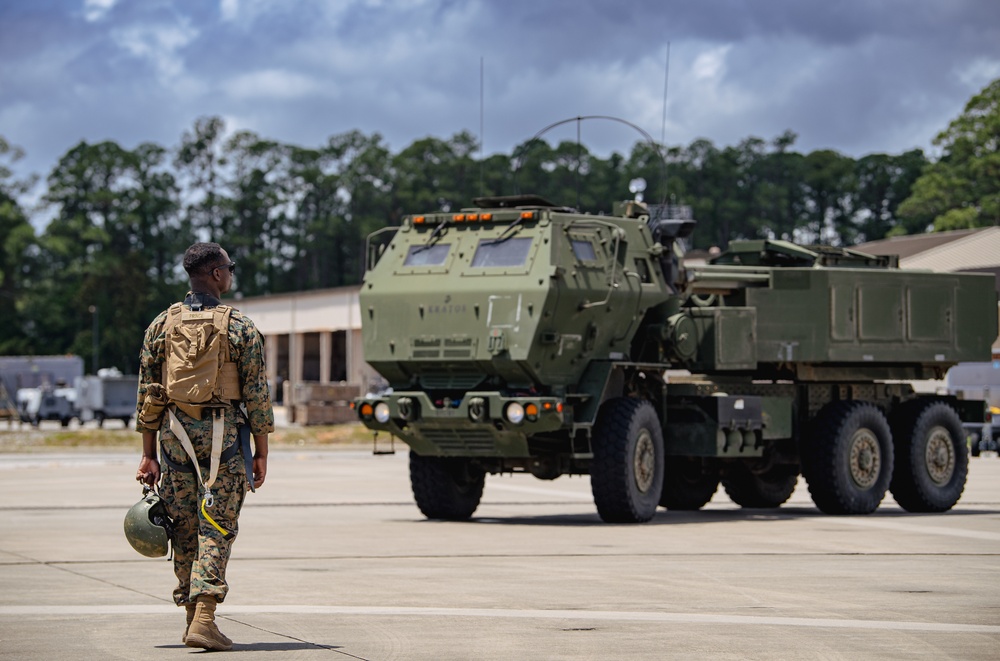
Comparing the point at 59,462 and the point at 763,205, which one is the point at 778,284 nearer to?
the point at 59,462

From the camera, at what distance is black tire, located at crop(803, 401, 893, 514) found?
61.6 feet

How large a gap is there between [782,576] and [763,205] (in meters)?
115

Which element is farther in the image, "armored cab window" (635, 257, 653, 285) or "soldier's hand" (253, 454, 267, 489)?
"armored cab window" (635, 257, 653, 285)

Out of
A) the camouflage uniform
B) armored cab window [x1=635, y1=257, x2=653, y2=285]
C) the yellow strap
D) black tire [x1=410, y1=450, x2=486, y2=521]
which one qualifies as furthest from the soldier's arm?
armored cab window [x1=635, y1=257, x2=653, y2=285]

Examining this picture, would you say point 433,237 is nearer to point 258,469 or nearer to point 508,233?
point 508,233

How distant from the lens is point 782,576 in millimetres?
11891

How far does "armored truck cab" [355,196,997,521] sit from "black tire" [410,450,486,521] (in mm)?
22

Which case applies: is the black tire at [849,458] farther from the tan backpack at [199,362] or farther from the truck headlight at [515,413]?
the tan backpack at [199,362]

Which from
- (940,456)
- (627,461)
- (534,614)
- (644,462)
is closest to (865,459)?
(940,456)

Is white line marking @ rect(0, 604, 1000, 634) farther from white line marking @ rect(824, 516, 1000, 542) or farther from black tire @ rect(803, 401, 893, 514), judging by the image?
black tire @ rect(803, 401, 893, 514)

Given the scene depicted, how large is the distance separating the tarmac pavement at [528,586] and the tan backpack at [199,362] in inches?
46.5

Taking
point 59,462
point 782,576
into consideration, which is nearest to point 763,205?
point 59,462

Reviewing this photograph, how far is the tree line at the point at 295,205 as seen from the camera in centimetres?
11762

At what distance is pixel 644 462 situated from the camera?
17406 millimetres
